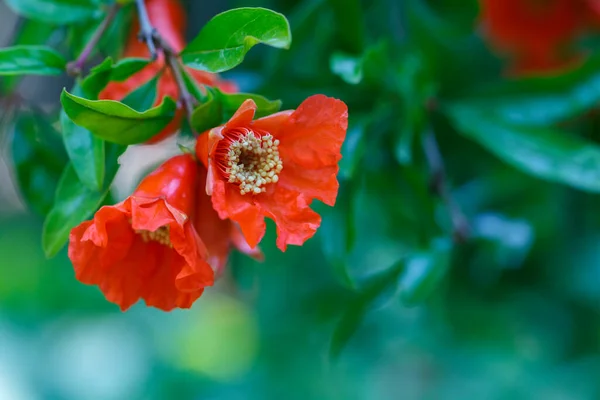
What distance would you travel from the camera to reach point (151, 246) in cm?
57

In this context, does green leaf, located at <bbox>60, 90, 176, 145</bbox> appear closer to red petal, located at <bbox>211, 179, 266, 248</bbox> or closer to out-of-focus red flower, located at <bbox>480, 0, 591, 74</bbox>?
red petal, located at <bbox>211, 179, 266, 248</bbox>

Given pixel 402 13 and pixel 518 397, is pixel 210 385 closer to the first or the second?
pixel 518 397

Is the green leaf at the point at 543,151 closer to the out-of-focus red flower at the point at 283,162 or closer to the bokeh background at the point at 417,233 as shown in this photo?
the bokeh background at the point at 417,233

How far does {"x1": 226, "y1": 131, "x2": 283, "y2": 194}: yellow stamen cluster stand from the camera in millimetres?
529

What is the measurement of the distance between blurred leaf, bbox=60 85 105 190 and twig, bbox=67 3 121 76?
40 millimetres

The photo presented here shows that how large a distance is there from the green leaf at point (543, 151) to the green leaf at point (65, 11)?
0.48 metres

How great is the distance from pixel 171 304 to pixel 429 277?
1.23 feet

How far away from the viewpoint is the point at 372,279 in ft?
2.77

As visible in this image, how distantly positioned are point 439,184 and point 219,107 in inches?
16.9

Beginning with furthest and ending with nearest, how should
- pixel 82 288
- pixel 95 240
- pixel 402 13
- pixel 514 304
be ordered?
pixel 82 288 < pixel 514 304 < pixel 402 13 < pixel 95 240

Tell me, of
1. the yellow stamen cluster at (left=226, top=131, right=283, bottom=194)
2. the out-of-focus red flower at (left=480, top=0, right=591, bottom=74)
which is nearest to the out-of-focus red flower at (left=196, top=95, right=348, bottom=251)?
the yellow stamen cluster at (left=226, top=131, right=283, bottom=194)

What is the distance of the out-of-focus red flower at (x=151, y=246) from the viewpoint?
19.3 inches

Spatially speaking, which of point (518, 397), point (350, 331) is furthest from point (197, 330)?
point (350, 331)

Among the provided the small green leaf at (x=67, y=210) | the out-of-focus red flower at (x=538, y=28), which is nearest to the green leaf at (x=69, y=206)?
the small green leaf at (x=67, y=210)
